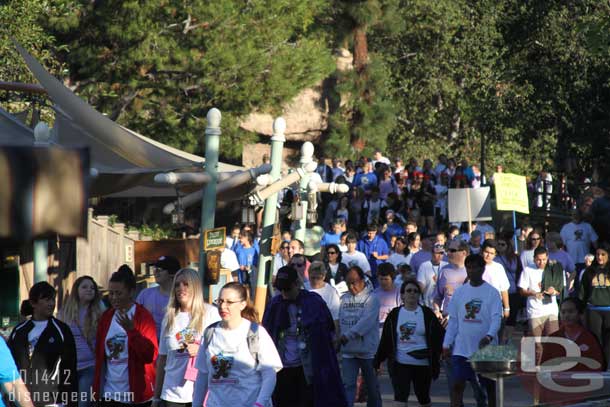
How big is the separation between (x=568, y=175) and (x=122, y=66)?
1229 cm

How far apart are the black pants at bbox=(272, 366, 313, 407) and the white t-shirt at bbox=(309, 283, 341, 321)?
6.55 ft

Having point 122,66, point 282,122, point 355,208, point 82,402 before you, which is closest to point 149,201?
point 122,66

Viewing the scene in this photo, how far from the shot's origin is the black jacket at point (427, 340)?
10.1 m

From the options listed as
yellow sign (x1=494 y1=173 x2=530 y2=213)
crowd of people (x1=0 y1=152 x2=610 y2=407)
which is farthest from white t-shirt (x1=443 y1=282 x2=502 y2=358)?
yellow sign (x1=494 y1=173 x2=530 y2=213)

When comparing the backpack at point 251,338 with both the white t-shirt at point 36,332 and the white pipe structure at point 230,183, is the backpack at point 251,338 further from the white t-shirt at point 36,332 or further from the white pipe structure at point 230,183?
the white pipe structure at point 230,183

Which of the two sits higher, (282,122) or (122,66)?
(122,66)

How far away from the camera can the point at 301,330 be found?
27.7ft

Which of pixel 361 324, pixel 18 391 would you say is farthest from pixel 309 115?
pixel 18 391

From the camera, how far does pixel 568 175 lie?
2984cm

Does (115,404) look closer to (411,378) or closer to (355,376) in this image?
(355,376)

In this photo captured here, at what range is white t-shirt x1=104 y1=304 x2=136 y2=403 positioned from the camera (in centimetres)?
768

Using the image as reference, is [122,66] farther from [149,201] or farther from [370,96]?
[370,96]

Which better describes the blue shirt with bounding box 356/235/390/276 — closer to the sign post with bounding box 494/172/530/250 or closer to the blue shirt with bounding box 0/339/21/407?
the sign post with bounding box 494/172/530/250

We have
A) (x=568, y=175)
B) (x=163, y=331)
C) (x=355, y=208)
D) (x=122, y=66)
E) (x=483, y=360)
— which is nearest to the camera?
(x=483, y=360)
